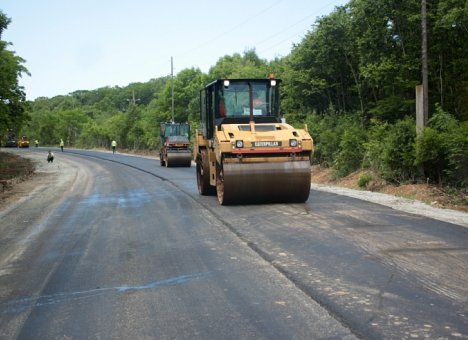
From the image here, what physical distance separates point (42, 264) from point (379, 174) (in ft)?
40.2

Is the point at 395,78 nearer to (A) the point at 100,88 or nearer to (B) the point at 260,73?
(B) the point at 260,73

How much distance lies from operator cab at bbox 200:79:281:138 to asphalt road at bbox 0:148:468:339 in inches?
126

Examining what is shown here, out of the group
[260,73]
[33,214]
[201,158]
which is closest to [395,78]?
[201,158]

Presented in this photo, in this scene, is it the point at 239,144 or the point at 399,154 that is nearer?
the point at 239,144

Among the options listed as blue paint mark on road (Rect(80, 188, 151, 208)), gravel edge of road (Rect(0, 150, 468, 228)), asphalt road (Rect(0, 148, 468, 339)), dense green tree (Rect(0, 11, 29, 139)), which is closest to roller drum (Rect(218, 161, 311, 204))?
asphalt road (Rect(0, 148, 468, 339))

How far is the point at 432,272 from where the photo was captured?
230 inches

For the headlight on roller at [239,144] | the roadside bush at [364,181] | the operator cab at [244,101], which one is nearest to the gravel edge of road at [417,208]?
the roadside bush at [364,181]

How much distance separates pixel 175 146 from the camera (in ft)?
105

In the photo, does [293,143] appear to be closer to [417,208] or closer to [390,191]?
[417,208]

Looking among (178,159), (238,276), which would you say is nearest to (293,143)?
(238,276)

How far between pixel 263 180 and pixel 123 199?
4852 millimetres

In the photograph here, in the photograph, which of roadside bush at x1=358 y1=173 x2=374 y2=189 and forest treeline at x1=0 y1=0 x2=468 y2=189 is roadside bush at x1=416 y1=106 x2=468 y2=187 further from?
roadside bush at x1=358 y1=173 x2=374 y2=189

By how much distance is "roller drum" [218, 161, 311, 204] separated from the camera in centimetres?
1148

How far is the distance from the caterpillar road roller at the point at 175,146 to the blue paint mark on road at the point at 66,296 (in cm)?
2573
